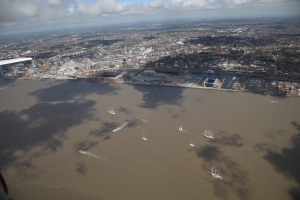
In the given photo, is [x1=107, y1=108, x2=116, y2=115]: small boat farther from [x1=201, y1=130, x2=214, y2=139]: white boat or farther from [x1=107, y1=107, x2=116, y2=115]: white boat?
[x1=201, y1=130, x2=214, y2=139]: white boat

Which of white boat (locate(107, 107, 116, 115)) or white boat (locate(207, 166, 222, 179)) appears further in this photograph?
white boat (locate(107, 107, 116, 115))

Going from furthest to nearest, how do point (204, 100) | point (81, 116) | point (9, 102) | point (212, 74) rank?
1. point (212, 74)
2. point (9, 102)
3. point (204, 100)
4. point (81, 116)

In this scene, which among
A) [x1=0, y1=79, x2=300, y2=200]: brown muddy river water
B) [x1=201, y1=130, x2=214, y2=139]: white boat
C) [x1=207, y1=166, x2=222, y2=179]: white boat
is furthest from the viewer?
[x1=201, y1=130, x2=214, y2=139]: white boat

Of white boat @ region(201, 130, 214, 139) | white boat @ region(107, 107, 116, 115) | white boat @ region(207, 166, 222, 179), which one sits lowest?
white boat @ region(207, 166, 222, 179)

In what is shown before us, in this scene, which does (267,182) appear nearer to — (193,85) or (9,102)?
(193,85)

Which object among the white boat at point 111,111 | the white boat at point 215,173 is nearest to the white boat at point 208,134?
the white boat at point 215,173

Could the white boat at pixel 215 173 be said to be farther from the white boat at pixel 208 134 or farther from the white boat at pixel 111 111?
the white boat at pixel 111 111

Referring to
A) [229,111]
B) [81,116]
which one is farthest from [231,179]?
[81,116]

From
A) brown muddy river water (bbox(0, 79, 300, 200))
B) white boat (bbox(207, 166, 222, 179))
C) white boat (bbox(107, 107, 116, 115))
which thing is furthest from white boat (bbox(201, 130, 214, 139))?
white boat (bbox(107, 107, 116, 115))

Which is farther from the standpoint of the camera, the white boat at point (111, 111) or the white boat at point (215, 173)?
the white boat at point (111, 111)
